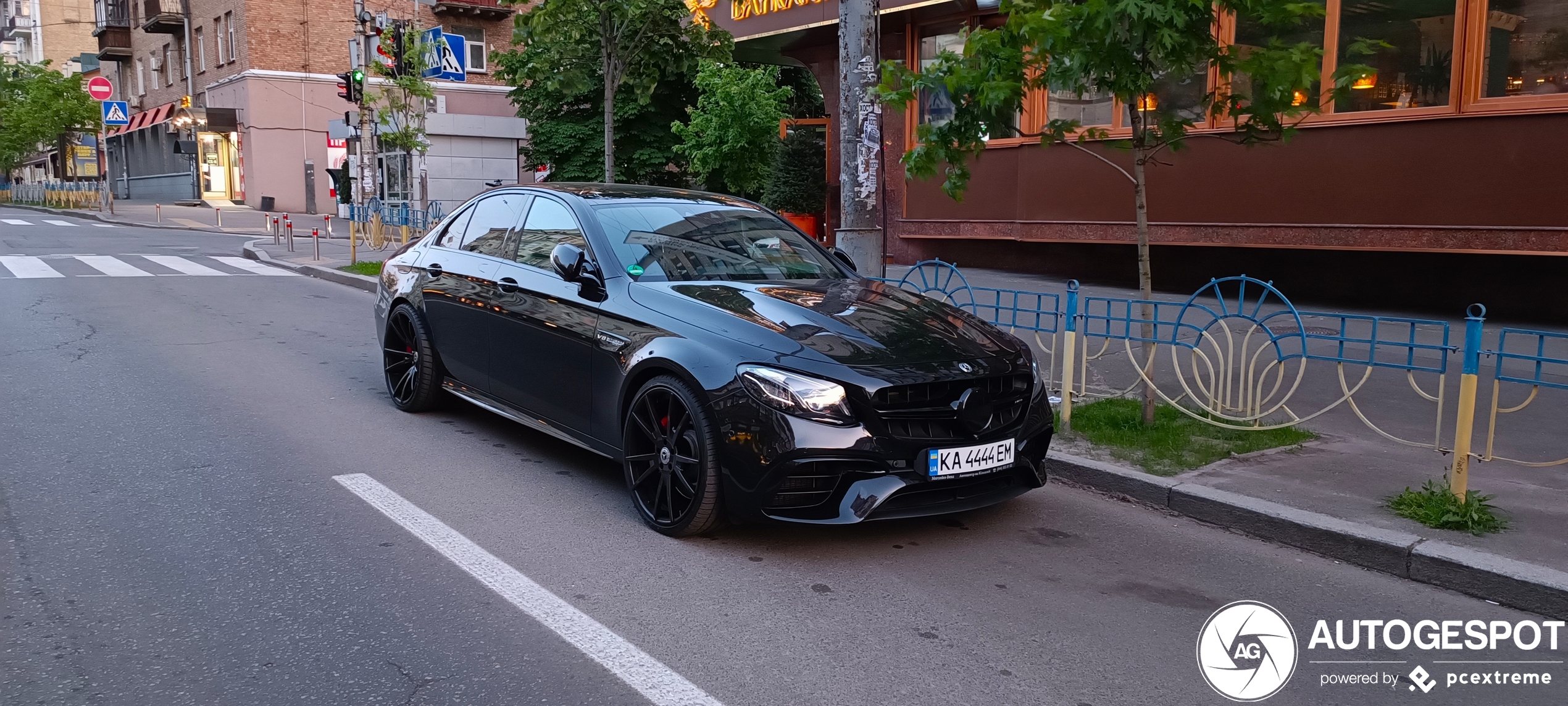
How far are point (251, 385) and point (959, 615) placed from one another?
6.34m

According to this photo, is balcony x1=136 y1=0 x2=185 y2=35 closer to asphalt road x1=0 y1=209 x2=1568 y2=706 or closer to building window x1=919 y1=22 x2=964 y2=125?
building window x1=919 y1=22 x2=964 y2=125

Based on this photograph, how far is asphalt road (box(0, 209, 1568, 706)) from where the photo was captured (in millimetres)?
3650

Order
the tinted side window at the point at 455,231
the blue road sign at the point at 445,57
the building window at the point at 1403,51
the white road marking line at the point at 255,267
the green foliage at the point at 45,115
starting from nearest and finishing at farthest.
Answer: the tinted side window at the point at 455,231 < the building window at the point at 1403,51 < the white road marking line at the point at 255,267 < the blue road sign at the point at 445,57 < the green foliage at the point at 45,115

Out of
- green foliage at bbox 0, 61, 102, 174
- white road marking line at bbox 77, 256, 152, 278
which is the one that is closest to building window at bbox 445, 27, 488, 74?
green foliage at bbox 0, 61, 102, 174

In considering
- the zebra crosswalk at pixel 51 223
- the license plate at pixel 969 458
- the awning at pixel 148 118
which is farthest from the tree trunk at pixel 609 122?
the awning at pixel 148 118

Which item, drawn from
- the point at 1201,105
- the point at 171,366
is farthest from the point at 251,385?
the point at 1201,105

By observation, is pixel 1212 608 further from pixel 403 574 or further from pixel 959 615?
pixel 403 574

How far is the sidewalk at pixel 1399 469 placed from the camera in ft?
16.7

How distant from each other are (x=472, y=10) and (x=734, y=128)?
64.5 feet

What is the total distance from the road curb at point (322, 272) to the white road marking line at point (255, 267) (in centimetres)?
15

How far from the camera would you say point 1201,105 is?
23.2ft

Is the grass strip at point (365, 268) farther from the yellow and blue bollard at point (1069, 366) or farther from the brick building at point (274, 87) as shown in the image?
the brick building at point (274, 87)

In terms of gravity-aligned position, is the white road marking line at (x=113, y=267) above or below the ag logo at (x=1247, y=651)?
above

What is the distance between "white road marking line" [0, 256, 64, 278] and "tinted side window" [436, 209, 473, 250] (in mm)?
12431
